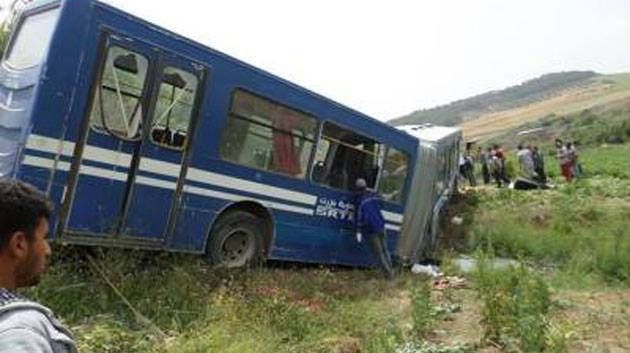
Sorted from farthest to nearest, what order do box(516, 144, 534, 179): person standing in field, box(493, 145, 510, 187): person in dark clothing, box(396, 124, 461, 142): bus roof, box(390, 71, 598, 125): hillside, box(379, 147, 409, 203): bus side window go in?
1. box(390, 71, 598, 125): hillside
2. box(493, 145, 510, 187): person in dark clothing
3. box(516, 144, 534, 179): person standing in field
4. box(396, 124, 461, 142): bus roof
5. box(379, 147, 409, 203): bus side window

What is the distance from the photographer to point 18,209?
2.15 m

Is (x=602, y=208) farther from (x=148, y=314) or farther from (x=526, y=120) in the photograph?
(x=526, y=120)

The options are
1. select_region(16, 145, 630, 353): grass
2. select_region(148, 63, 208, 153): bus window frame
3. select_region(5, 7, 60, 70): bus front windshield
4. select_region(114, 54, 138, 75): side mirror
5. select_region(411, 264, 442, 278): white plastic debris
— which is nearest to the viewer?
select_region(16, 145, 630, 353): grass

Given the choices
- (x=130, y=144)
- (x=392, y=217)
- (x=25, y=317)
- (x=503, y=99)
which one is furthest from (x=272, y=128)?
(x=503, y=99)

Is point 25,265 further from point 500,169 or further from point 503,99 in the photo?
point 503,99

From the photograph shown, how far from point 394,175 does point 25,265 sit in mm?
11644

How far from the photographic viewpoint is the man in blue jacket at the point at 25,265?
1882 mm

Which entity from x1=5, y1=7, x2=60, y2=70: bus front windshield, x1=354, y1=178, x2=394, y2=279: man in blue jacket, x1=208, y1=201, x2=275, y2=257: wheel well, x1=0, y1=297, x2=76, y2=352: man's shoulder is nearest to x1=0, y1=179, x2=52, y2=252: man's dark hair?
x1=0, y1=297, x2=76, y2=352: man's shoulder

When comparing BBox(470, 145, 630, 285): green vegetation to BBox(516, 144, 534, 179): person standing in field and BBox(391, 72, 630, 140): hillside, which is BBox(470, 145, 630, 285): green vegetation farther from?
BBox(391, 72, 630, 140): hillside

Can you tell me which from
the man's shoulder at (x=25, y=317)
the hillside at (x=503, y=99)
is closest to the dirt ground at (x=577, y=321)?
the man's shoulder at (x=25, y=317)

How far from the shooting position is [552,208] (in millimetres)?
20531

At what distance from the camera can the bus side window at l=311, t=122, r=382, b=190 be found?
11672 mm

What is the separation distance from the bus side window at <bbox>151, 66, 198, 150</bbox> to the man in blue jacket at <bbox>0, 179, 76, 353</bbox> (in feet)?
22.7

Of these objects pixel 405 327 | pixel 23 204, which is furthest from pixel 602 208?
pixel 23 204
